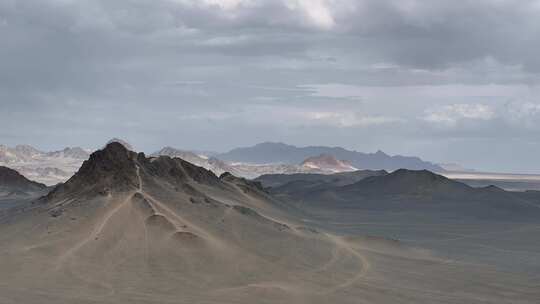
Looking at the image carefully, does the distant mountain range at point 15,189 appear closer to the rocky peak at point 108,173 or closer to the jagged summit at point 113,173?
the jagged summit at point 113,173

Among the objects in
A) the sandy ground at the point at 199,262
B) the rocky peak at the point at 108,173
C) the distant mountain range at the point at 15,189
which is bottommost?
the sandy ground at the point at 199,262

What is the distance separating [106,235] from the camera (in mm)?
68188

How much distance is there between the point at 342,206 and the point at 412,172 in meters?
38.5

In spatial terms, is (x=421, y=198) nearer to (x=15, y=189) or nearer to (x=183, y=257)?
(x=15, y=189)

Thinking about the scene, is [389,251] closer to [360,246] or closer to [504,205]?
[360,246]

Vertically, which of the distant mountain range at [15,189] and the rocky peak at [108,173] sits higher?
the rocky peak at [108,173]

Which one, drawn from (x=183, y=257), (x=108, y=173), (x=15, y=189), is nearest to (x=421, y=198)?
(x=108, y=173)

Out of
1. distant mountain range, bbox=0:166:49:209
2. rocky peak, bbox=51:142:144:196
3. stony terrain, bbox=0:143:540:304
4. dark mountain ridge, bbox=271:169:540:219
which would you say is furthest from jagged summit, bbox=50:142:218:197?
distant mountain range, bbox=0:166:49:209

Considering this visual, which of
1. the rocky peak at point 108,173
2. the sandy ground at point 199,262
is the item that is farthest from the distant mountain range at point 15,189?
the sandy ground at point 199,262

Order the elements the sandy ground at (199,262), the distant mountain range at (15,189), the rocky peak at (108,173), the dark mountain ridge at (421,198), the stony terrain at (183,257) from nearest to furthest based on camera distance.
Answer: the sandy ground at (199,262)
the stony terrain at (183,257)
the rocky peak at (108,173)
the dark mountain ridge at (421,198)
the distant mountain range at (15,189)

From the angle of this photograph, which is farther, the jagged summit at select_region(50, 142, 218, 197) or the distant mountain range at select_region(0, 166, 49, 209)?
the distant mountain range at select_region(0, 166, 49, 209)

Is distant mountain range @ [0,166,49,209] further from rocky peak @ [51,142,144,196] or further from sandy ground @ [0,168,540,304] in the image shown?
sandy ground @ [0,168,540,304]

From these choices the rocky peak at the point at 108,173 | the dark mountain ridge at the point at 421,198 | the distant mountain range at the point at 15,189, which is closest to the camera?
the rocky peak at the point at 108,173

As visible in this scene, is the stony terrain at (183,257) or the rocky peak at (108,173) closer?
the stony terrain at (183,257)
